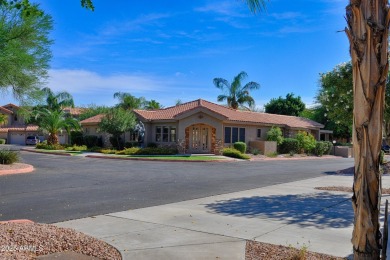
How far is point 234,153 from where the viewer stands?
33781 millimetres

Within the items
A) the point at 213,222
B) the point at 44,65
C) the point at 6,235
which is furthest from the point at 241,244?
the point at 44,65

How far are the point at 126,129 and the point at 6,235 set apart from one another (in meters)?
32.9

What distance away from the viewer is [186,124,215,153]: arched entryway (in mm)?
35969

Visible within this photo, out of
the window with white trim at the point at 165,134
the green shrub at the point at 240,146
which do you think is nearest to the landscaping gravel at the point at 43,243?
the green shrub at the point at 240,146

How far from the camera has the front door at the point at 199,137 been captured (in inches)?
1425

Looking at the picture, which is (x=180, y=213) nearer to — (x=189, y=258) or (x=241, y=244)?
(x=241, y=244)

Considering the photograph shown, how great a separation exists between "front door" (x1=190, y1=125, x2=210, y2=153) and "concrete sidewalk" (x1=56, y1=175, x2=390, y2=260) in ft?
80.0

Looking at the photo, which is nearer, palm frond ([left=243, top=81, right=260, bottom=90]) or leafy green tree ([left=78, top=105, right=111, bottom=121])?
palm frond ([left=243, top=81, right=260, bottom=90])

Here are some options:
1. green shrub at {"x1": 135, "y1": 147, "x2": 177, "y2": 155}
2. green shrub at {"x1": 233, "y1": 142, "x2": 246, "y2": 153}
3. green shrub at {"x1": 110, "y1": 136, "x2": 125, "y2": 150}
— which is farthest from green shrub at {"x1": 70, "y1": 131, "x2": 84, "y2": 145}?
green shrub at {"x1": 233, "y1": 142, "x2": 246, "y2": 153}

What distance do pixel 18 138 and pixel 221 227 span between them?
217ft

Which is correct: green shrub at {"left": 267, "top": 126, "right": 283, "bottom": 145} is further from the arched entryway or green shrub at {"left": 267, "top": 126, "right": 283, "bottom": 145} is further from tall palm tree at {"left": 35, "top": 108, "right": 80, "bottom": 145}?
tall palm tree at {"left": 35, "top": 108, "right": 80, "bottom": 145}

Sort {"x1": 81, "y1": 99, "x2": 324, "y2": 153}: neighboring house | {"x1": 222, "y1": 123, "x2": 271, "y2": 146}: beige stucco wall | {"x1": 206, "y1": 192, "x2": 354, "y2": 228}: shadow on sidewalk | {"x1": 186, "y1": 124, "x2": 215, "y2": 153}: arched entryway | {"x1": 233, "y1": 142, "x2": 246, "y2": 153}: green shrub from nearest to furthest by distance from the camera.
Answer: {"x1": 206, "y1": 192, "x2": 354, "y2": 228}: shadow on sidewalk, {"x1": 81, "y1": 99, "x2": 324, "y2": 153}: neighboring house, {"x1": 233, "y1": 142, "x2": 246, "y2": 153}: green shrub, {"x1": 186, "y1": 124, "x2": 215, "y2": 153}: arched entryway, {"x1": 222, "y1": 123, "x2": 271, "y2": 146}: beige stucco wall

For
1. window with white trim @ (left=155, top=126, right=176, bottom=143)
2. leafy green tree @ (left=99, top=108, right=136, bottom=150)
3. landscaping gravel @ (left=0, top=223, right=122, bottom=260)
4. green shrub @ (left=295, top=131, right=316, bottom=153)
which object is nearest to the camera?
landscaping gravel @ (left=0, top=223, right=122, bottom=260)

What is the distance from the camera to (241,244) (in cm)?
664
